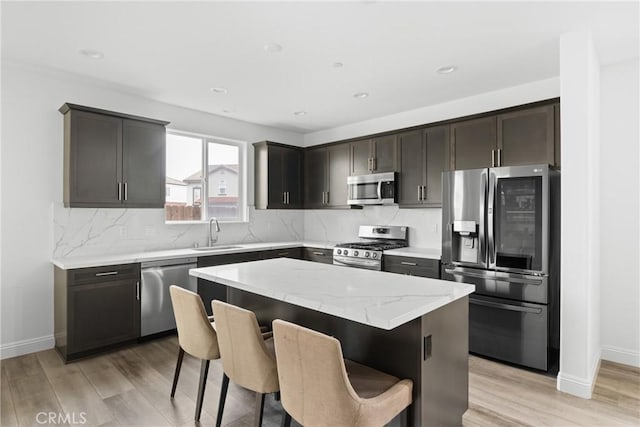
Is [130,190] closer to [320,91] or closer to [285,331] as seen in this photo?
[320,91]

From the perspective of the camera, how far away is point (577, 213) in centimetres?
269

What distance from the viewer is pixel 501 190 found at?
3297mm

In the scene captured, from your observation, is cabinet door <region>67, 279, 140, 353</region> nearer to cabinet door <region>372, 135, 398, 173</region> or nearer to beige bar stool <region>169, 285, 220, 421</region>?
beige bar stool <region>169, 285, 220, 421</region>

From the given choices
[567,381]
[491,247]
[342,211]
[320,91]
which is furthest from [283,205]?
[567,381]

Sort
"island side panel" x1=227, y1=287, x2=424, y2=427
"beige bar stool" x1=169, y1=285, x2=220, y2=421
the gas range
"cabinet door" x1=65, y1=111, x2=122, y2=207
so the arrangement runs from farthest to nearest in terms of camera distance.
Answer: the gas range → "cabinet door" x1=65, y1=111, x2=122, y2=207 → "beige bar stool" x1=169, y1=285, x2=220, y2=421 → "island side panel" x1=227, y1=287, x2=424, y2=427

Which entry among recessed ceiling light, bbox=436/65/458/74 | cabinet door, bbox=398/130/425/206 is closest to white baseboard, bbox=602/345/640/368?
cabinet door, bbox=398/130/425/206

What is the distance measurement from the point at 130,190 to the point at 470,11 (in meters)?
3.58

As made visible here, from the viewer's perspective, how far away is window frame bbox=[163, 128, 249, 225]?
16.0 feet

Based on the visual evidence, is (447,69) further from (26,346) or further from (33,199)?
(26,346)

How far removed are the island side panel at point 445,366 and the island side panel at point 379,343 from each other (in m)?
0.04

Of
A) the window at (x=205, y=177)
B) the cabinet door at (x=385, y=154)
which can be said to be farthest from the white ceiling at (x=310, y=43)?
the window at (x=205, y=177)

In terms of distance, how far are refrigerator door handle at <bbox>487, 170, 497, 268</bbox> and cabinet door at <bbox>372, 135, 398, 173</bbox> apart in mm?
1513

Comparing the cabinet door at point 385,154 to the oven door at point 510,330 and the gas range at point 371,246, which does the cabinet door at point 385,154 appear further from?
the oven door at point 510,330

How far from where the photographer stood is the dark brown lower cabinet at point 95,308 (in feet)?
10.8
